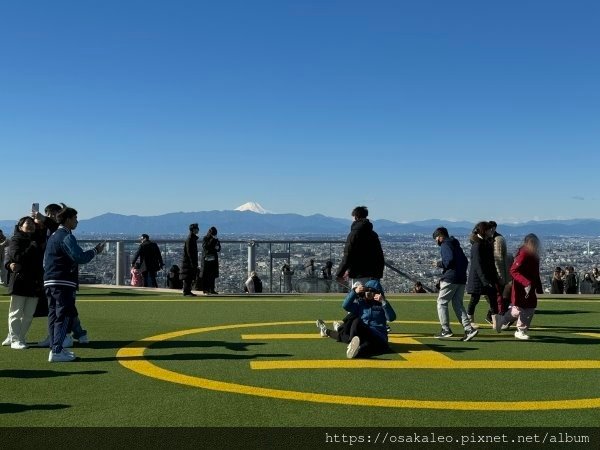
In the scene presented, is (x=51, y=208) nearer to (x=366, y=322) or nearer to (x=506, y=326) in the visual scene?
(x=366, y=322)

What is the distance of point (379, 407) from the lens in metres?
6.93

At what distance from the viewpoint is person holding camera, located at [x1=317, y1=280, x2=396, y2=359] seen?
31.9ft

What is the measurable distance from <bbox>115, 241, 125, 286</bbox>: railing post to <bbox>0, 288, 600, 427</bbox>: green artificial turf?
31.7 feet

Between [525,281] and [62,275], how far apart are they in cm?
655

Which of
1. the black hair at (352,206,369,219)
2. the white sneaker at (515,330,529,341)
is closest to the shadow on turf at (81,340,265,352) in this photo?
the black hair at (352,206,369,219)

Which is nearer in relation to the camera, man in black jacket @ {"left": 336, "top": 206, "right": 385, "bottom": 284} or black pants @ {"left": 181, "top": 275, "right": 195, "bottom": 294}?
man in black jacket @ {"left": 336, "top": 206, "right": 385, "bottom": 284}

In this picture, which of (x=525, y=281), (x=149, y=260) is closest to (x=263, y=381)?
(x=525, y=281)

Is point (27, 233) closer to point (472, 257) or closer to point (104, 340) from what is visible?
point (104, 340)

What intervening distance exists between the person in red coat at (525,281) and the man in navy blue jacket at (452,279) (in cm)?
92

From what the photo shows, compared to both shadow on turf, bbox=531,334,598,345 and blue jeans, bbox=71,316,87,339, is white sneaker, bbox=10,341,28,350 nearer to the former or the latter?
blue jeans, bbox=71,316,87,339

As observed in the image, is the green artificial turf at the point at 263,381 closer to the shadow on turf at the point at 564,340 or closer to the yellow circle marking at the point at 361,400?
the shadow on turf at the point at 564,340

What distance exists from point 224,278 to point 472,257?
10.9 meters

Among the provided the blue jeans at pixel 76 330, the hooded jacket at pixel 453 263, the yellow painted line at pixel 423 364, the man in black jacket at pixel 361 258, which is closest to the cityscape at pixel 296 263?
the man in black jacket at pixel 361 258
